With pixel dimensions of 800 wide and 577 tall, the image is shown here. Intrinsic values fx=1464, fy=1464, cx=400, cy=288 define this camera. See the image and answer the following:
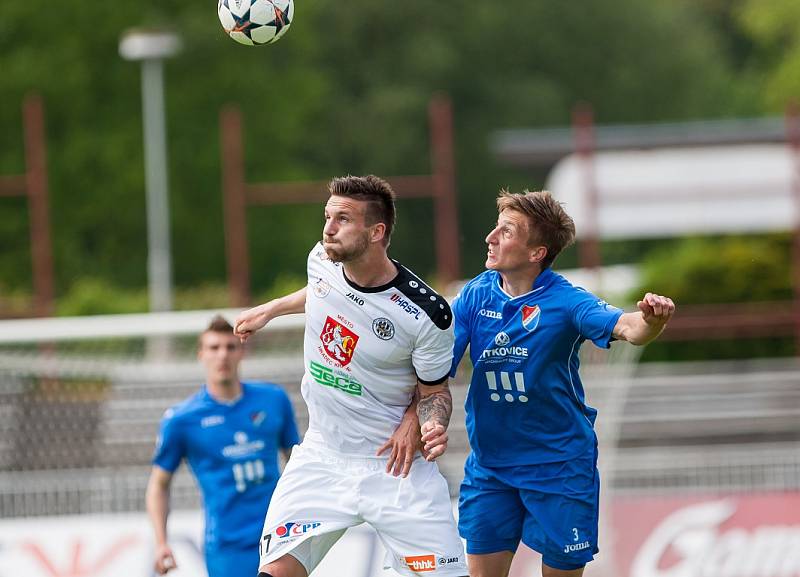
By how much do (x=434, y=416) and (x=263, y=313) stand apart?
2.97 ft

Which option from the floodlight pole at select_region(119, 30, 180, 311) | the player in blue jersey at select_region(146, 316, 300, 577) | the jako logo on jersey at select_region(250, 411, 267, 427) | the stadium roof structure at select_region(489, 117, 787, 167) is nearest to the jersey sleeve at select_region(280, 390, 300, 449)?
the player in blue jersey at select_region(146, 316, 300, 577)

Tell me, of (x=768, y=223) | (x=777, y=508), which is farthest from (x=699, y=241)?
(x=777, y=508)

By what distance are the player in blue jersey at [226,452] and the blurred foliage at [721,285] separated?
397 inches

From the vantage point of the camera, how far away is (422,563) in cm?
614

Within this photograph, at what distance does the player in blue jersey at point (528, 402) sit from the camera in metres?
6.43

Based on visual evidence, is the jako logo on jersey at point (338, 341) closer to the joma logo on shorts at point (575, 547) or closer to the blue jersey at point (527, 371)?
the blue jersey at point (527, 371)

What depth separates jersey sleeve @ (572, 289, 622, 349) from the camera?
20.2ft

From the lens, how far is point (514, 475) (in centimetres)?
654

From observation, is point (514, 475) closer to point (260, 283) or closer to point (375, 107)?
point (260, 283)

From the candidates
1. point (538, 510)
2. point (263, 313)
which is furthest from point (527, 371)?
point (263, 313)

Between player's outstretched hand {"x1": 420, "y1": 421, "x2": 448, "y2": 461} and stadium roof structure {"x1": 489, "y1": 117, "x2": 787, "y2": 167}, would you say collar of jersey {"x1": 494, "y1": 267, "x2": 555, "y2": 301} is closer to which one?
player's outstretched hand {"x1": 420, "y1": 421, "x2": 448, "y2": 461}

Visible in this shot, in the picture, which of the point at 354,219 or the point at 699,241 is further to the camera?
the point at 699,241

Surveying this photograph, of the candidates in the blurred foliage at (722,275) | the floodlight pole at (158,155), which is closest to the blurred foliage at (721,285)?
the blurred foliage at (722,275)

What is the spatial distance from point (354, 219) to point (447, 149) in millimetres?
10804
